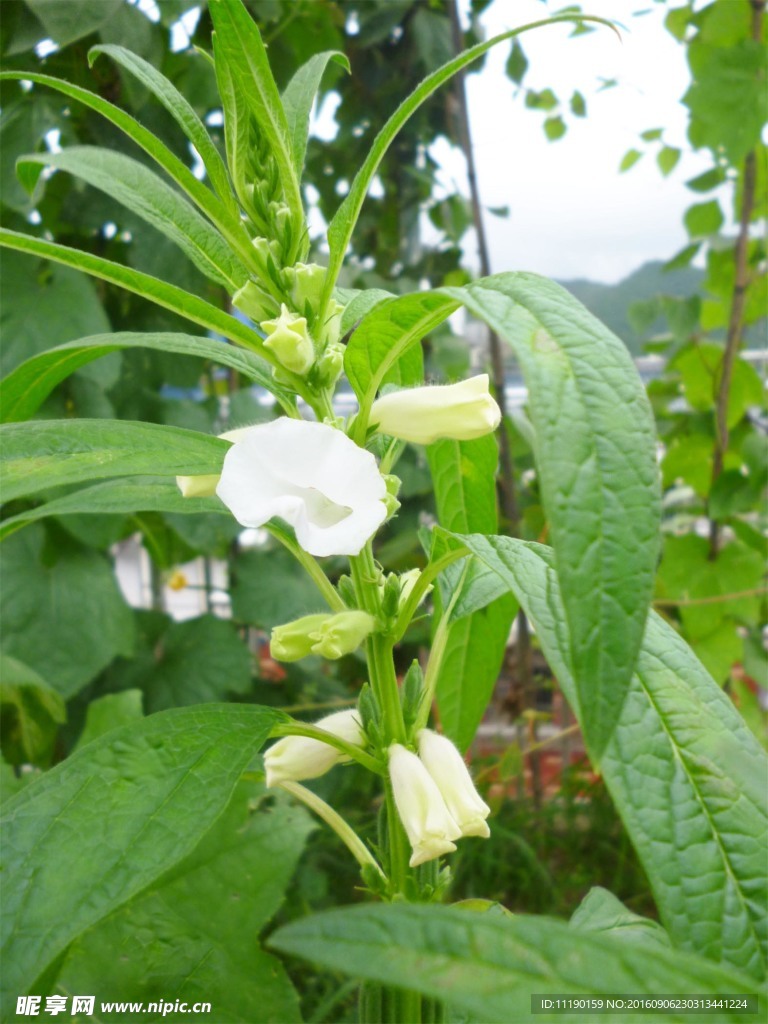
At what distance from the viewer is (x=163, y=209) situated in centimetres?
36

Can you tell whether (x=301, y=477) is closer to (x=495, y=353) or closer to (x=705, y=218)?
(x=495, y=353)

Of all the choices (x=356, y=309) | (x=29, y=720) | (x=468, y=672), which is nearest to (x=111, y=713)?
(x=29, y=720)

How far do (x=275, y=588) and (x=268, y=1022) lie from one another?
627 mm

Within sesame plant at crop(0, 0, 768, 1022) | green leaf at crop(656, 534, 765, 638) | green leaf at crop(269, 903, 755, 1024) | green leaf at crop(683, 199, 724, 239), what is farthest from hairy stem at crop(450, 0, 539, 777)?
green leaf at crop(269, 903, 755, 1024)

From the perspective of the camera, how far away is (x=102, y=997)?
0.47m

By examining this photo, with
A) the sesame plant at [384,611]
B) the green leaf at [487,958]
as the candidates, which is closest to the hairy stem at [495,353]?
the sesame plant at [384,611]

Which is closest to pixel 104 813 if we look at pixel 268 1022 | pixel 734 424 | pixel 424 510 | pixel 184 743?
pixel 184 743

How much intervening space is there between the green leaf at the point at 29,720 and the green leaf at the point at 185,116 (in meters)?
0.51

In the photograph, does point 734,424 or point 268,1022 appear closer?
point 268,1022

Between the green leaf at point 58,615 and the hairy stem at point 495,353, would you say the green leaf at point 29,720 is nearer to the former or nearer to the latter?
the green leaf at point 58,615

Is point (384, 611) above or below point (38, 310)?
below

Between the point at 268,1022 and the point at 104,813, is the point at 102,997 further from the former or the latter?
the point at 104,813

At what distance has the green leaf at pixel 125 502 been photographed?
0.35 metres

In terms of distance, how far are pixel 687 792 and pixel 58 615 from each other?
2.54 feet
